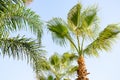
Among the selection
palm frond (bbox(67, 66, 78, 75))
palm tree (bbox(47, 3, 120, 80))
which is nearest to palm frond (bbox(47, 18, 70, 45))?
palm tree (bbox(47, 3, 120, 80))

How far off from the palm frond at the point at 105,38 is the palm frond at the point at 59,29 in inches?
52.6

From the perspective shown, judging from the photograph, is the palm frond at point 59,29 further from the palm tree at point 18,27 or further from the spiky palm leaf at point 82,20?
the palm tree at point 18,27

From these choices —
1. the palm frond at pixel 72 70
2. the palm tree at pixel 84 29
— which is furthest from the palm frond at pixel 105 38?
the palm frond at pixel 72 70

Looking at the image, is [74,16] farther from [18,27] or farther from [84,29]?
[18,27]

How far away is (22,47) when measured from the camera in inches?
351

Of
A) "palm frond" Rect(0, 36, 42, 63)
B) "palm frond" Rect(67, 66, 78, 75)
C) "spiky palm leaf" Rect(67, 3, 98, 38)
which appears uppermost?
"spiky palm leaf" Rect(67, 3, 98, 38)

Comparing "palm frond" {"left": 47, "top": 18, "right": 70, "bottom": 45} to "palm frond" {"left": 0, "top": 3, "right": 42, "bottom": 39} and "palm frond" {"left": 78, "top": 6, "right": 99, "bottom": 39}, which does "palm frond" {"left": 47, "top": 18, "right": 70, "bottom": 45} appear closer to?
"palm frond" {"left": 78, "top": 6, "right": 99, "bottom": 39}

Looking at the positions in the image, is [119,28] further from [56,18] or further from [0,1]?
[0,1]

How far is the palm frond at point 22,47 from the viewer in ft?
28.9

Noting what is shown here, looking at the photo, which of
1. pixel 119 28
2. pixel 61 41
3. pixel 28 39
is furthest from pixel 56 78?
pixel 28 39

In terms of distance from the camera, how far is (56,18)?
52.0 ft

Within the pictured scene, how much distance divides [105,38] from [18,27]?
763 cm

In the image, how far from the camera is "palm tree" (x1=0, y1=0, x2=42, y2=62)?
348 inches

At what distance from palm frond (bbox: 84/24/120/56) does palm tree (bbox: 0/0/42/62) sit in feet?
22.9
